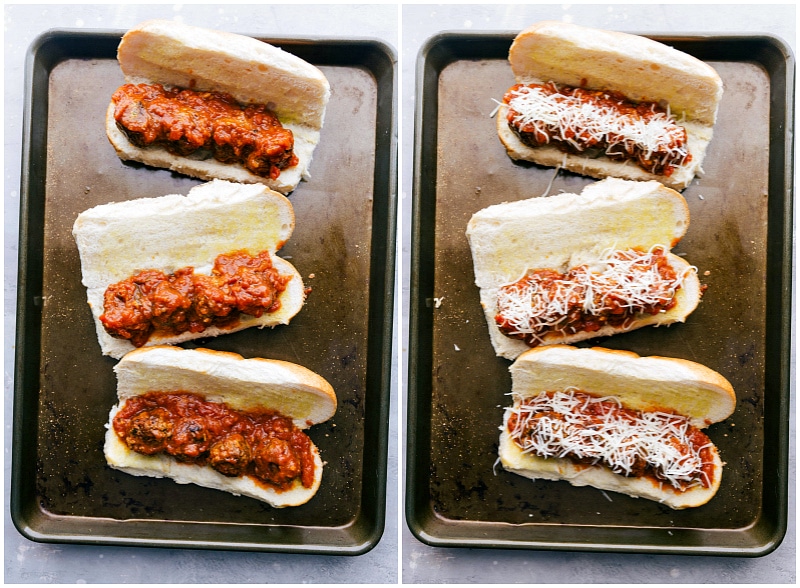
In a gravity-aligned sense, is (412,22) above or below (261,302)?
above

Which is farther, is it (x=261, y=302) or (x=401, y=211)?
(x=401, y=211)

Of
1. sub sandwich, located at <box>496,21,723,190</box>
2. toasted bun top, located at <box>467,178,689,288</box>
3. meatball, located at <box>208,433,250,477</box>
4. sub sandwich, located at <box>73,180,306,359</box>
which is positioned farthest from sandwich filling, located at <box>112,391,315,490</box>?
sub sandwich, located at <box>496,21,723,190</box>

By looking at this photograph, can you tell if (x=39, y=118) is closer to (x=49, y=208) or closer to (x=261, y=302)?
(x=49, y=208)

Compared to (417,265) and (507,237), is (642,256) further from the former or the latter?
(417,265)

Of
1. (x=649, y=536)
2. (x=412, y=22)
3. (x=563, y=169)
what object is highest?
(x=412, y=22)

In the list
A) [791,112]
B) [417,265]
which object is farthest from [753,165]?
[417,265]
